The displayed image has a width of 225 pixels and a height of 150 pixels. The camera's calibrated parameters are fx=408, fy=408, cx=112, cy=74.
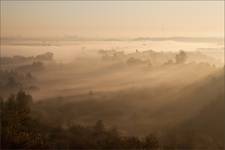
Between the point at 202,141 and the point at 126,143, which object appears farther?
the point at 202,141

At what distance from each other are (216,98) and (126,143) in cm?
7810

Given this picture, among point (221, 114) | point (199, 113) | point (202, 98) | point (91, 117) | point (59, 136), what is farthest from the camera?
point (202, 98)

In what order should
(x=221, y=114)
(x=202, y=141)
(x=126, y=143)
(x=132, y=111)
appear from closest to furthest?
1. (x=126, y=143)
2. (x=202, y=141)
3. (x=221, y=114)
4. (x=132, y=111)

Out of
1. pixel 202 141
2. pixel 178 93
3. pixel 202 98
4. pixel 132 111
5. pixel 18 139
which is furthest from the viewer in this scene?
pixel 178 93

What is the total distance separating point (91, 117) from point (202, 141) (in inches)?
2233

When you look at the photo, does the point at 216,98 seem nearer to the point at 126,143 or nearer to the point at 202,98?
the point at 202,98

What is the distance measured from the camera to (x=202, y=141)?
67562mm

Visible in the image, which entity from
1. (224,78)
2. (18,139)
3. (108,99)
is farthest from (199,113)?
(18,139)

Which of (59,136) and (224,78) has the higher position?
(224,78)

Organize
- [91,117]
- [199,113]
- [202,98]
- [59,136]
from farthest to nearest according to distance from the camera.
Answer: [202,98]
[91,117]
[199,113]
[59,136]

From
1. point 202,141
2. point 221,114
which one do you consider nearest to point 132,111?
point 221,114

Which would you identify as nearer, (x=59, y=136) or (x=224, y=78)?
(x=59, y=136)

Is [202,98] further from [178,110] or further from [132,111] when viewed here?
[132,111]

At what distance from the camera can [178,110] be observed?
127 meters
